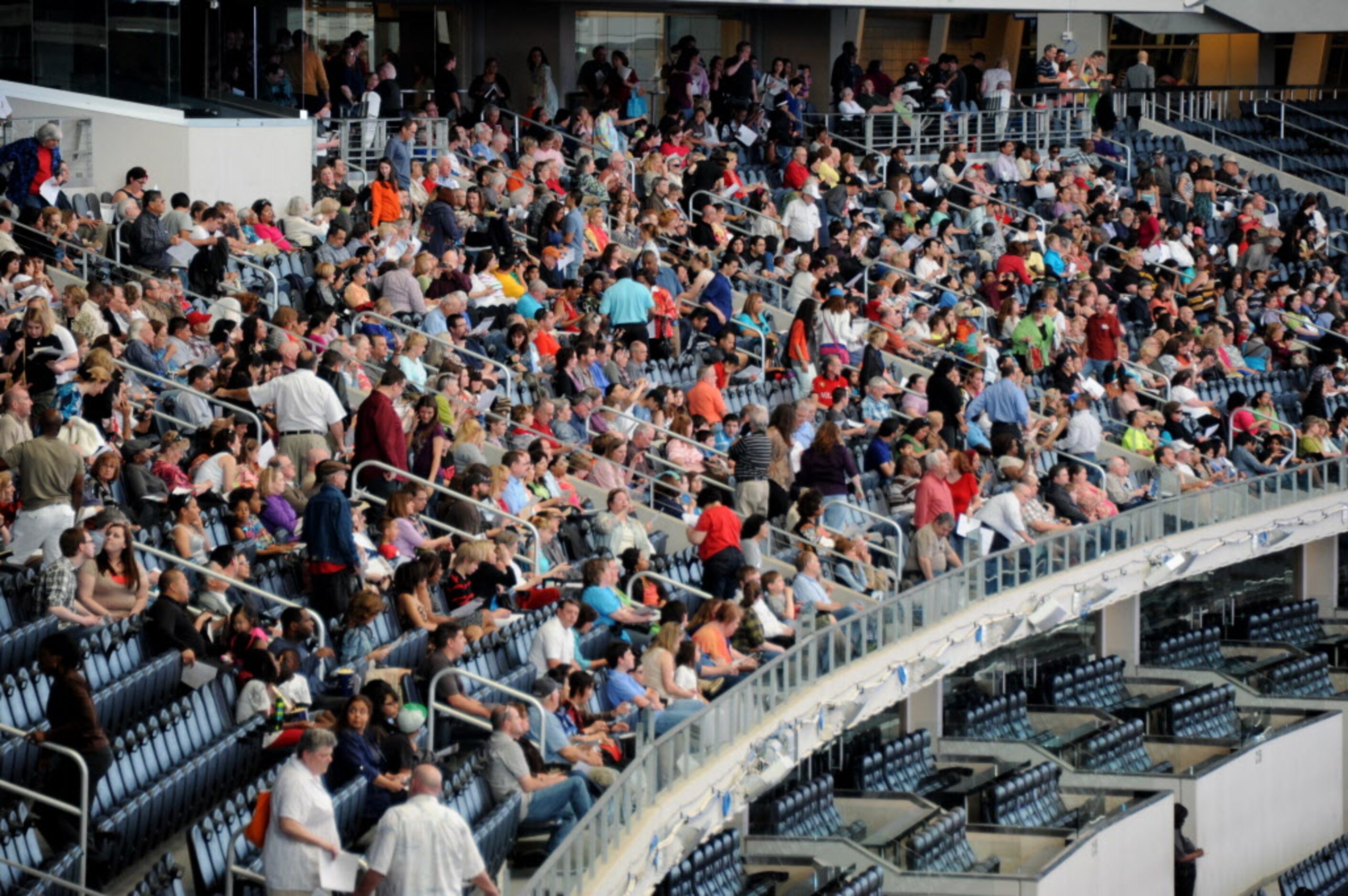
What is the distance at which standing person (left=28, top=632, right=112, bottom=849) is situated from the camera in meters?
9.12

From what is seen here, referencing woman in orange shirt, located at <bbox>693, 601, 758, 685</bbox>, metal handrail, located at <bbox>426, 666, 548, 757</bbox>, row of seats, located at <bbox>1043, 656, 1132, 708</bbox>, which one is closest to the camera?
metal handrail, located at <bbox>426, 666, 548, 757</bbox>

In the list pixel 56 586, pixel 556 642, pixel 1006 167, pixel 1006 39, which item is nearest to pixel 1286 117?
pixel 1006 39

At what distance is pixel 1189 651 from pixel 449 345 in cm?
815

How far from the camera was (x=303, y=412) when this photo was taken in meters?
13.4

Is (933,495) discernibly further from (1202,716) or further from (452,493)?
(1202,716)

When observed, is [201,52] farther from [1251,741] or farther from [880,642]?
[1251,741]

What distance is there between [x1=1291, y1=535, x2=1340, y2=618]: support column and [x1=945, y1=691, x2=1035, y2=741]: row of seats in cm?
506

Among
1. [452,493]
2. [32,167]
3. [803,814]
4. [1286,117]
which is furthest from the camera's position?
[1286,117]

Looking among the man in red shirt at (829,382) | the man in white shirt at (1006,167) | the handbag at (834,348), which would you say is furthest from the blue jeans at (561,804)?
the man in white shirt at (1006,167)

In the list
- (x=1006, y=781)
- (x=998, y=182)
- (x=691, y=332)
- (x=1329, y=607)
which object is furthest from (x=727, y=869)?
(x=998, y=182)

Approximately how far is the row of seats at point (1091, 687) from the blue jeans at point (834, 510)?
13.8 feet

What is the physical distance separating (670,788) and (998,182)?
1498 centimetres

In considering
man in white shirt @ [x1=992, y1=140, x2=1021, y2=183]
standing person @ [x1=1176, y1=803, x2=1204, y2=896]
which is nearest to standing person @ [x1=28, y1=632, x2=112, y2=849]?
standing person @ [x1=1176, y1=803, x2=1204, y2=896]

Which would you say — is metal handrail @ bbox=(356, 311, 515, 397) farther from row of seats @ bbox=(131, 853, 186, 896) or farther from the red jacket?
row of seats @ bbox=(131, 853, 186, 896)
